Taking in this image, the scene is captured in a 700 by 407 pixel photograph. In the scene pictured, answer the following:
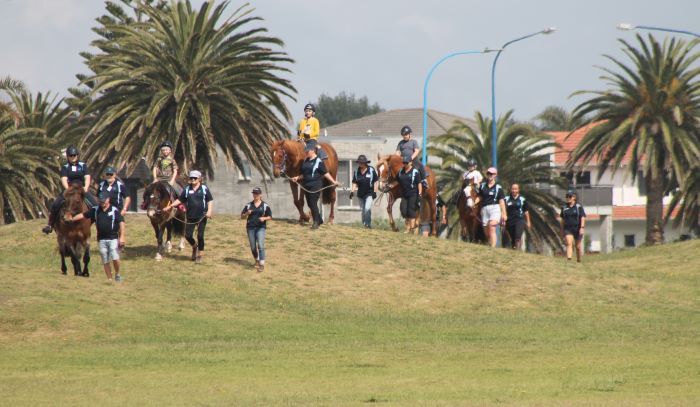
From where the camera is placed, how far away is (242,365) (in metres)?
16.9

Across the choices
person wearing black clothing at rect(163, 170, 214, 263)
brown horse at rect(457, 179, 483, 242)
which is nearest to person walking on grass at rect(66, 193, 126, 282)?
person wearing black clothing at rect(163, 170, 214, 263)

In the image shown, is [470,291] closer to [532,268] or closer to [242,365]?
[532,268]

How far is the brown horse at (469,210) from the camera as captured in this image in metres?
31.4

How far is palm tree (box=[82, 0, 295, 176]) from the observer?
1479 inches

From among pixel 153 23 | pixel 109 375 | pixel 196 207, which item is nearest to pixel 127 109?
pixel 153 23

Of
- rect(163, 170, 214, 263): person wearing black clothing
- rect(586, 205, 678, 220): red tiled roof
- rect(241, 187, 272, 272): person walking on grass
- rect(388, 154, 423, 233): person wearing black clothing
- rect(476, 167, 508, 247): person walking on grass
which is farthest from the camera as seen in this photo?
rect(586, 205, 678, 220): red tiled roof

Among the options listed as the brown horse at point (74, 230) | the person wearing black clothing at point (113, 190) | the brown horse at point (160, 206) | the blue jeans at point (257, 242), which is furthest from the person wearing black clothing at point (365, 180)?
the brown horse at point (74, 230)

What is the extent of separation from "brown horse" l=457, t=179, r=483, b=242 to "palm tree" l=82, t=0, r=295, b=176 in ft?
27.4

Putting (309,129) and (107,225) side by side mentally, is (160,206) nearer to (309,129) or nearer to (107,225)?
(107,225)

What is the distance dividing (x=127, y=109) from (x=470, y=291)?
15.1m

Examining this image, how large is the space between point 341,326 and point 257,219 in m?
4.70

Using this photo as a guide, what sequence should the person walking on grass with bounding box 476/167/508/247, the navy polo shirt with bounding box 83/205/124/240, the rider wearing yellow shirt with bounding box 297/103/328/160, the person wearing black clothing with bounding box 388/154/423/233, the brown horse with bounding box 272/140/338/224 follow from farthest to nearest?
the person wearing black clothing with bounding box 388/154/423/233
the person walking on grass with bounding box 476/167/508/247
the rider wearing yellow shirt with bounding box 297/103/328/160
the brown horse with bounding box 272/140/338/224
the navy polo shirt with bounding box 83/205/124/240

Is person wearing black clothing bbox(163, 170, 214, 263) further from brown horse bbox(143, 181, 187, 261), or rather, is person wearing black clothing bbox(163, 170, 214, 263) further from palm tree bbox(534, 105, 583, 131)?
palm tree bbox(534, 105, 583, 131)

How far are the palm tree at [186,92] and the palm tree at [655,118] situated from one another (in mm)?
16192
